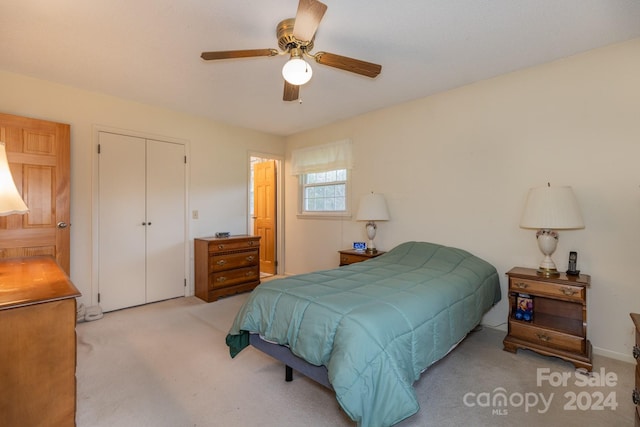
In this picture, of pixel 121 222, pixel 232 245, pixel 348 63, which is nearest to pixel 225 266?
pixel 232 245

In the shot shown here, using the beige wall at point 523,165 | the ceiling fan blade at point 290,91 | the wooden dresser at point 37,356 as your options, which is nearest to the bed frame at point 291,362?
the wooden dresser at point 37,356

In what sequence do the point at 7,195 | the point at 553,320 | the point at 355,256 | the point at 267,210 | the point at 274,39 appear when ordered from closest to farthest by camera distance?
the point at 7,195
the point at 274,39
the point at 553,320
the point at 355,256
the point at 267,210

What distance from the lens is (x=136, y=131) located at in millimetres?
3475

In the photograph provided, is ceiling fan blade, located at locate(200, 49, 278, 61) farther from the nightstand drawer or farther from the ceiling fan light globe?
the nightstand drawer

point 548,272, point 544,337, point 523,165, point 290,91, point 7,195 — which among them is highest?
point 290,91

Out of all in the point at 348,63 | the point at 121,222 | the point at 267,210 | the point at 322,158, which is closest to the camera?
the point at 348,63

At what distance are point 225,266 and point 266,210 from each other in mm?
1644

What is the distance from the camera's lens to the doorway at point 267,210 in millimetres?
5086

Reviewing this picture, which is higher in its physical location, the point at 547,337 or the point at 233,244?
the point at 233,244

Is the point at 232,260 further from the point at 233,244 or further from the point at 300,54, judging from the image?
the point at 300,54

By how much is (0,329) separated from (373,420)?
1.54 meters

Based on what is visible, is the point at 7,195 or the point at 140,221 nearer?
the point at 7,195

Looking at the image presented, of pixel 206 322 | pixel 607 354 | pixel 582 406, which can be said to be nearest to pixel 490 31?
pixel 582 406

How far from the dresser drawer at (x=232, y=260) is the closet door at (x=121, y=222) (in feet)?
2.64
